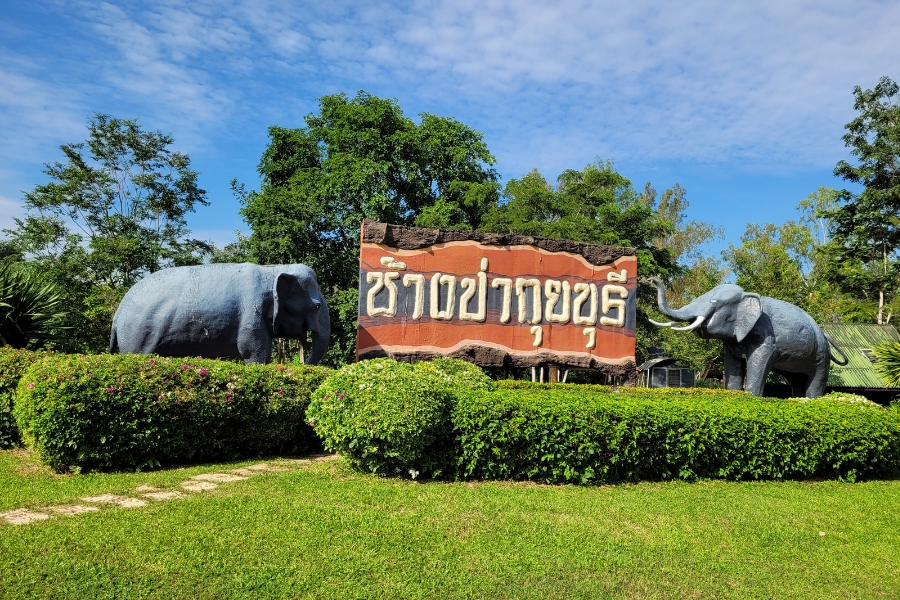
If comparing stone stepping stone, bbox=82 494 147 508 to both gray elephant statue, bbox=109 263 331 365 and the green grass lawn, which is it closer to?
the green grass lawn

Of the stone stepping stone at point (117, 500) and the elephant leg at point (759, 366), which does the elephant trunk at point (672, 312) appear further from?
the stone stepping stone at point (117, 500)

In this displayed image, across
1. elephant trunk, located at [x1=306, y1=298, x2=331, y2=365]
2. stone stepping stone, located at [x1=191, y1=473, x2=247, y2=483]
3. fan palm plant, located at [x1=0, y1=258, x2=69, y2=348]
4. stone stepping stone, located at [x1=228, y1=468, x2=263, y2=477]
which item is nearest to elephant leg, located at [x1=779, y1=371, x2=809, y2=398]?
elephant trunk, located at [x1=306, y1=298, x2=331, y2=365]

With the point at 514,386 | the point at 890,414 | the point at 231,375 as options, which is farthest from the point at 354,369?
the point at 890,414

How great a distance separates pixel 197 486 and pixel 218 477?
44cm

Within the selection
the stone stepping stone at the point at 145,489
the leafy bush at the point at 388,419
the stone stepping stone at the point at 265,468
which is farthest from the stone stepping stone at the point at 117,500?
the leafy bush at the point at 388,419

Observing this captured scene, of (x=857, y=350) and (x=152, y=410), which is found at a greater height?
(x=857, y=350)

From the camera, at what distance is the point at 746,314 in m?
13.3

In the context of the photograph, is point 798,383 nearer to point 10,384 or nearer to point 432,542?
point 432,542

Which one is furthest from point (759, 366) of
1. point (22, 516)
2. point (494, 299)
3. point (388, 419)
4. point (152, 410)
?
point (22, 516)

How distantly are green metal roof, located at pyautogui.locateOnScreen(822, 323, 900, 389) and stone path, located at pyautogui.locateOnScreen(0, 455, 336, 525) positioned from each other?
576 inches

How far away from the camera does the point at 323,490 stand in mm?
6371

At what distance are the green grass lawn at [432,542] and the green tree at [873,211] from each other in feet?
79.3

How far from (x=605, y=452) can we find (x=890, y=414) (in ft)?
16.0

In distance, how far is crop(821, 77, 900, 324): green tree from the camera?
26.9m
